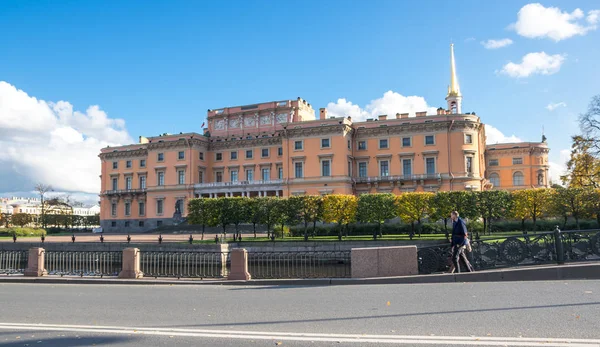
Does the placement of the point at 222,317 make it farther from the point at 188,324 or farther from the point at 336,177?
the point at 336,177

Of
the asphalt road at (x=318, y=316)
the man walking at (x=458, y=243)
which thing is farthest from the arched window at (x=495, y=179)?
the asphalt road at (x=318, y=316)

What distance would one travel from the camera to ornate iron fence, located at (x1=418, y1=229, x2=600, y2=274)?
12.4 metres

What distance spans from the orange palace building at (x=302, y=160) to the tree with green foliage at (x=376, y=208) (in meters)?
14.7

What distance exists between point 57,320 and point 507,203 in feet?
125

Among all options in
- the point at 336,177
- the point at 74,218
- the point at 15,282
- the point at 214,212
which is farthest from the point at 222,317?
the point at 74,218

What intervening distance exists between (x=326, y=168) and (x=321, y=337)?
1992 inches

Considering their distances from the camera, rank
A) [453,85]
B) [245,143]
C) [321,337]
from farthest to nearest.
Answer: [453,85]
[245,143]
[321,337]

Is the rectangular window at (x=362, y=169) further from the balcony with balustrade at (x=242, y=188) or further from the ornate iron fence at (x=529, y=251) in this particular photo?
the ornate iron fence at (x=529, y=251)

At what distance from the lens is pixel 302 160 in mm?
58594

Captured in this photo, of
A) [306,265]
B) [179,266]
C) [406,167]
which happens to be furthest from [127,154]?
[179,266]

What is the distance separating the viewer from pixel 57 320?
8.80 metres

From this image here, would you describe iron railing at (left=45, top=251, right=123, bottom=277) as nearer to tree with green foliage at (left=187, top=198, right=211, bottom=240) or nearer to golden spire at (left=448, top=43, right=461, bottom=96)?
tree with green foliage at (left=187, top=198, right=211, bottom=240)

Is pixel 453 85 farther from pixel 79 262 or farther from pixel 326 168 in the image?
pixel 79 262

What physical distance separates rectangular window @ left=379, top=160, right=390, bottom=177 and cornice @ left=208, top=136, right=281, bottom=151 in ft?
46.8
